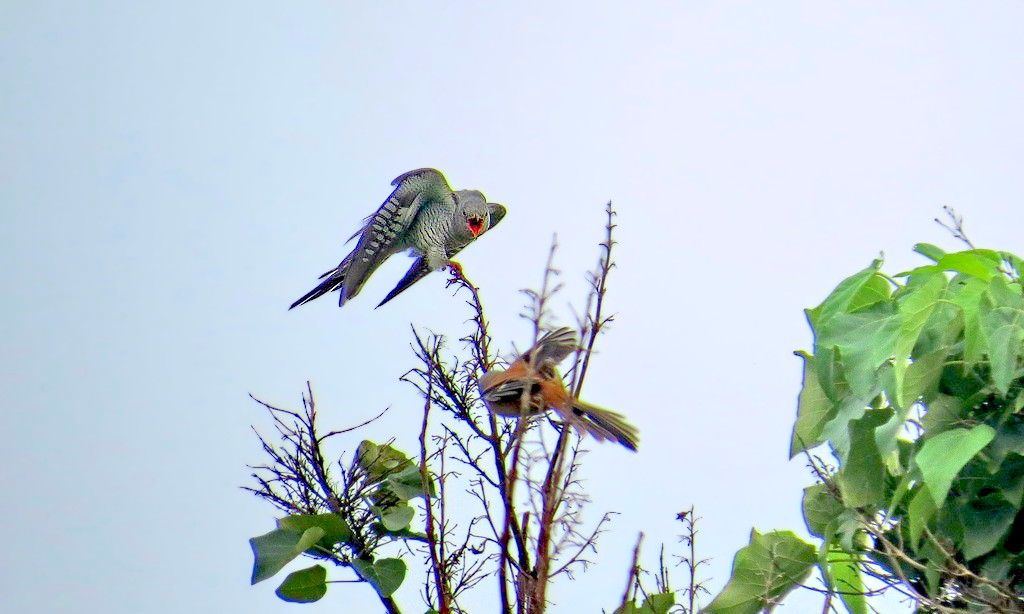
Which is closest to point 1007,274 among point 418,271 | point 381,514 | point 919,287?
point 919,287

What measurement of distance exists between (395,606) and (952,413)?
2.93ft

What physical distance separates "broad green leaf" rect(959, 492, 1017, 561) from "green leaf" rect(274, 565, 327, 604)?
98 centimetres

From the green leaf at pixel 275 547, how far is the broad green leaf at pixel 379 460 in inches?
7.0

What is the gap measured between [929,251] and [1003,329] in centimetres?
20

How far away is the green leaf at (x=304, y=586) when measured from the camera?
162cm

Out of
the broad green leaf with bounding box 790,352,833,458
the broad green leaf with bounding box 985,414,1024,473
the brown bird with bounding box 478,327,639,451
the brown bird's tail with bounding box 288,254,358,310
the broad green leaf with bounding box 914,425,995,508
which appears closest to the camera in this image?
the broad green leaf with bounding box 914,425,995,508

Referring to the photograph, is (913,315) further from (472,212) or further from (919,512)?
(472,212)

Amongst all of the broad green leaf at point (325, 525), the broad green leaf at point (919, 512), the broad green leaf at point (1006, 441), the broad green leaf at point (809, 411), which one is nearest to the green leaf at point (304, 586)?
the broad green leaf at point (325, 525)

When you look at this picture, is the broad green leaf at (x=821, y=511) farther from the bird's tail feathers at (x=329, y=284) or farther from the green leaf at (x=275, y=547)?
the bird's tail feathers at (x=329, y=284)

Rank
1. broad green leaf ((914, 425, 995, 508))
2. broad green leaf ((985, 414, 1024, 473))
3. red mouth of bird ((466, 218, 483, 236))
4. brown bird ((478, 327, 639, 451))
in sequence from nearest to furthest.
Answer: broad green leaf ((914, 425, 995, 508)) → broad green leaf ((985, 414, 1024, 473)) → brown bird ((478, 327, 639, 451)) → red mouth of bird ((466, 218, 483, 236))

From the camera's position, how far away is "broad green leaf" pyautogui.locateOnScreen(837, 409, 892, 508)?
5.32 ft

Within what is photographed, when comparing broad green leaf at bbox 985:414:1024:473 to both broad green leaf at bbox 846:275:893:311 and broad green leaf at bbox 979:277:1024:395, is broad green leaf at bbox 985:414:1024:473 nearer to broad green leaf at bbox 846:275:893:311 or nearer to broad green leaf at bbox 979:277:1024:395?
broad green leaf at bbox 979:277:1024:395

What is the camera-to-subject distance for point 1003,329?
1.43 metres

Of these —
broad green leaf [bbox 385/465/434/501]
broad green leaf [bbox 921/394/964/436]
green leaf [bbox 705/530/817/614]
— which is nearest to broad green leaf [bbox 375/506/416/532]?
broad green leaf [bbox 385/465/434/501]
